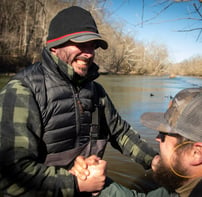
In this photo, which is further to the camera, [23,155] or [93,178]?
[93,178]

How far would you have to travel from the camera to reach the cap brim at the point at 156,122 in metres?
1.98

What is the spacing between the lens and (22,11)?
35344 mm

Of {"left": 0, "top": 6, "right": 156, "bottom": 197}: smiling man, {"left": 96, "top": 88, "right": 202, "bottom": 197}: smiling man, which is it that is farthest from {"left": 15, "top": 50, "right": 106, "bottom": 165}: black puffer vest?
{"left": 96, "top": 88, "right": 202, "bottom": 197}: smiling man

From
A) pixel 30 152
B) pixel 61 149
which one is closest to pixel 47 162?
pixel 61 149

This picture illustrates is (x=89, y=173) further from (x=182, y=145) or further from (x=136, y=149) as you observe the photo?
Answer: (x=136, y=149)

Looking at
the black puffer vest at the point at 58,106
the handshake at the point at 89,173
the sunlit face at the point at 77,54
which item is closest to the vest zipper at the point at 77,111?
the black puffer vest at the point at 58,106

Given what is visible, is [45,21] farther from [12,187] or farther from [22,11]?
[12,187]

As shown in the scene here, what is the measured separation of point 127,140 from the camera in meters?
2.85

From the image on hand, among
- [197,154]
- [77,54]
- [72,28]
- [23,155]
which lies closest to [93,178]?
[23,155]

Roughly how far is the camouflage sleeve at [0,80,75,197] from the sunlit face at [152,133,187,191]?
0.69 meters

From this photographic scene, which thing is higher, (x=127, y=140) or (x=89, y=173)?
(x=89, y=173)

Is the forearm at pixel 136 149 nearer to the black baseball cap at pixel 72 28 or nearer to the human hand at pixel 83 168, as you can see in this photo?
the human hand at pixel 83 168

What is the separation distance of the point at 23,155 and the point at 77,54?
986mm

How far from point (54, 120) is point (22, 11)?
36.6 metres
